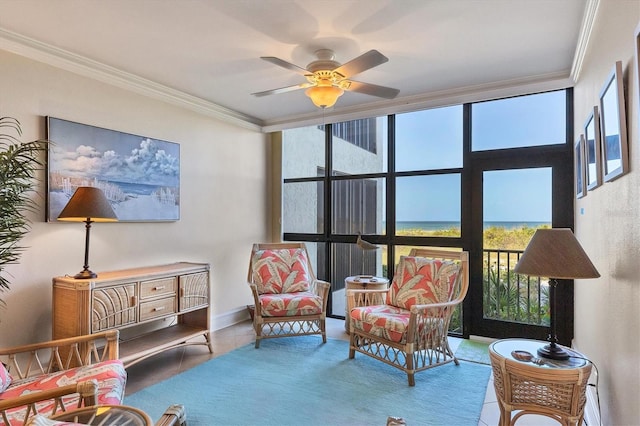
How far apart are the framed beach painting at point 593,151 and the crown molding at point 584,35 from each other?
1.94 feet

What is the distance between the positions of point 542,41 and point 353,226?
8.94ft

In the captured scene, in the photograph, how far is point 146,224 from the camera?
3555 millimetres

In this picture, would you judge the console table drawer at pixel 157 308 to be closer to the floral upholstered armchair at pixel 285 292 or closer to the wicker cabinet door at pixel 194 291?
the wicker cabinet door at pixel 194 291

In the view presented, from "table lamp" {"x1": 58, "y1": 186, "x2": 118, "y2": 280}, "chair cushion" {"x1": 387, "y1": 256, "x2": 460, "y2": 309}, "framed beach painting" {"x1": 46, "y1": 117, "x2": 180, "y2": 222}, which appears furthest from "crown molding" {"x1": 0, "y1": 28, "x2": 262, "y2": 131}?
"chair cushion" {"x1": 387, "y1": 256, "x2": 460, "y2": 309}

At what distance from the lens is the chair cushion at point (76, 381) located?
1.73 meters

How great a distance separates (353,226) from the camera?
4.65 meters

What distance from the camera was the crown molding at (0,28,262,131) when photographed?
2.62m

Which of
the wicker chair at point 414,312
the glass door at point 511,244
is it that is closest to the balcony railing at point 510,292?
the glass door at point 511,244

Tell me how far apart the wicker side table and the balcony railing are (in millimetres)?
1772

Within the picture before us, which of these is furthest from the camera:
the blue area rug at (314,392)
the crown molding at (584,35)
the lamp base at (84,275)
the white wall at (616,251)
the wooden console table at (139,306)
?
the lamp base at (84,275)

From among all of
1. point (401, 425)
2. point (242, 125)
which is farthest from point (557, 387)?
point (242, 125)

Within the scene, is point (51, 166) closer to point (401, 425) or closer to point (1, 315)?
point (1, 315)

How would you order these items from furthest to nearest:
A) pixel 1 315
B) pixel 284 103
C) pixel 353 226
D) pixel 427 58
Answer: pixel 353 226 < pixel 284 103 < pixel 427 58 < pixel 1 315

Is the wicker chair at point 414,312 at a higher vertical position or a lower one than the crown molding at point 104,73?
lower
